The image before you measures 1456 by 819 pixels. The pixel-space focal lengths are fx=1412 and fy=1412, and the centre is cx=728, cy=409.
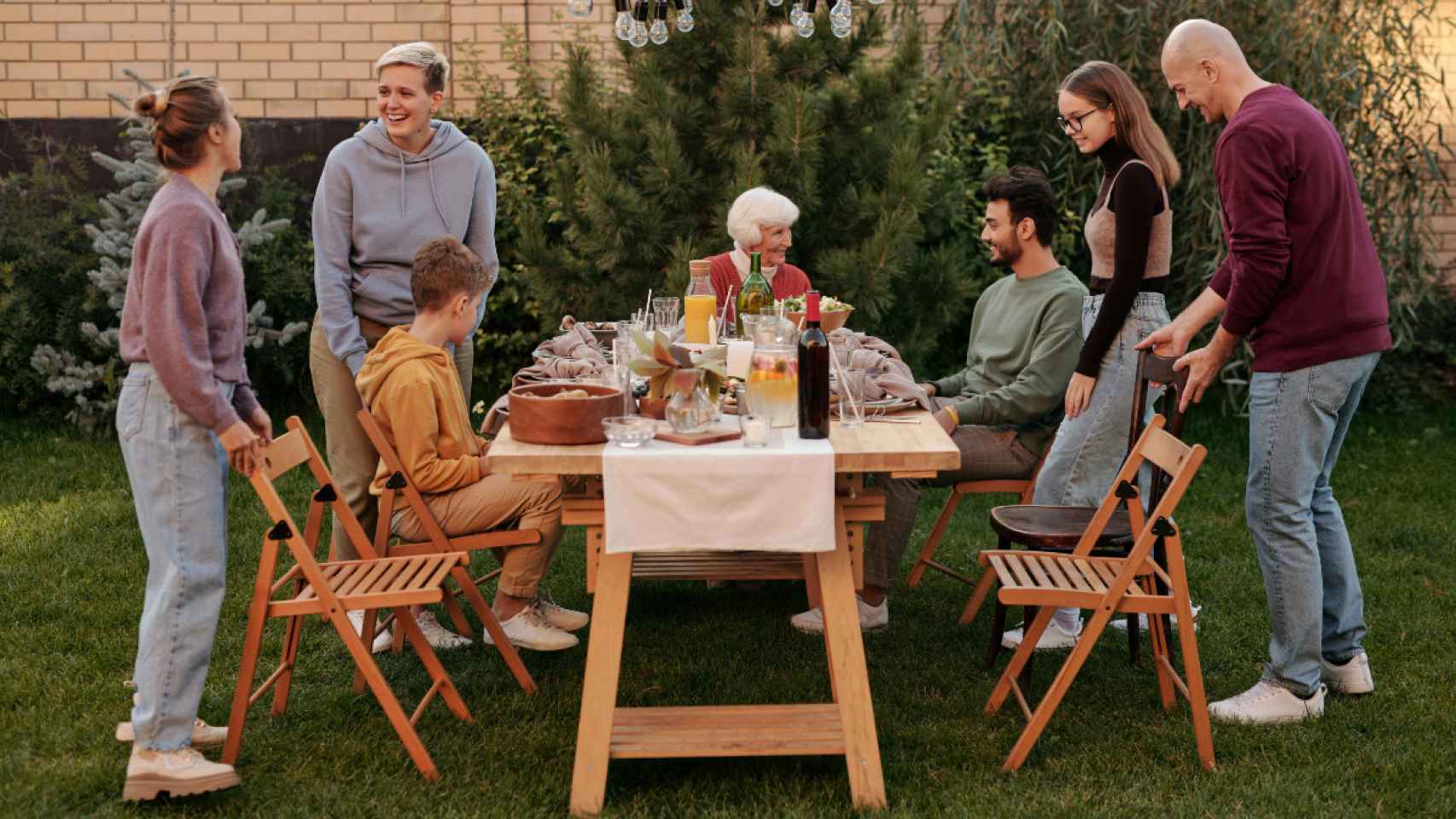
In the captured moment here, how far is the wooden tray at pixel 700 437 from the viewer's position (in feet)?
10.5

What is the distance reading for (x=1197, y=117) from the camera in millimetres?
7395

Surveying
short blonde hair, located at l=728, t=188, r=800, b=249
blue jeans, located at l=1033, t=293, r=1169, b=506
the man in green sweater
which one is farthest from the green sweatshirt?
short blonde hair, located at l=728, t=188, r=800, b=249

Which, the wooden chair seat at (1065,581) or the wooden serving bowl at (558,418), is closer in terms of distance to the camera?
the wooden serving bowl at (558,418)

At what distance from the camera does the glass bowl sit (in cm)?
318

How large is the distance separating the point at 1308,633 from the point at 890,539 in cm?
130

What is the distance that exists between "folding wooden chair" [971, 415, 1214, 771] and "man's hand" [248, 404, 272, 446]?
181 centimetres

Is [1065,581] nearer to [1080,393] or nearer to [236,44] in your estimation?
[1080,393]

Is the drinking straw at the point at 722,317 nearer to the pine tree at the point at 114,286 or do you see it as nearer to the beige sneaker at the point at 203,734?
the beige sneaker at the point at 203,734

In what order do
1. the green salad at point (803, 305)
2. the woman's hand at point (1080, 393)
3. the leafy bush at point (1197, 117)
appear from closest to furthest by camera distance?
the woman's hand at point (1080, 393), the green salad at point (803, 305), the leafy bush at point (1197, 117)

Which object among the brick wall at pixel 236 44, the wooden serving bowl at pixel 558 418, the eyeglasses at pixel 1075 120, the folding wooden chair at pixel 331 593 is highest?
the brick wall at pixel 236 44

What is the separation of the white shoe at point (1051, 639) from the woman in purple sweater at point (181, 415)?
233 cm

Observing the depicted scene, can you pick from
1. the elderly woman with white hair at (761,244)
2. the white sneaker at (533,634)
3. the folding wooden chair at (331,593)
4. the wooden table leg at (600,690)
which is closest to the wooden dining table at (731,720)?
the wooden table leg at (600,690)

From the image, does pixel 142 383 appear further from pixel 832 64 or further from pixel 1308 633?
pixel 832 64

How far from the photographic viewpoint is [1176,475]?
3.40 meters
